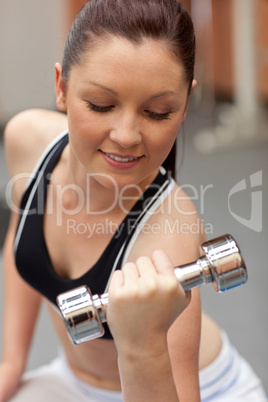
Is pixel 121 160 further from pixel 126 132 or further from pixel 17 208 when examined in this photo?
pixel 17 208

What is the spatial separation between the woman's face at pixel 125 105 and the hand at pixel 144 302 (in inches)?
4.3

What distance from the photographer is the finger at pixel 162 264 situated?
53cm

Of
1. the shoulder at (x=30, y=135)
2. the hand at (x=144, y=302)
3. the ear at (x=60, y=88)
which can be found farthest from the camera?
the shoulder at (x=30, y=135)

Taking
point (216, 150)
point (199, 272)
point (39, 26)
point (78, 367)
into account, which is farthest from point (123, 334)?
point (39, 26)

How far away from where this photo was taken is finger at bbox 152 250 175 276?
0.53 m

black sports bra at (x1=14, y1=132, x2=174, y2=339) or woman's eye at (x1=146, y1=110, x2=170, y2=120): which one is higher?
woman's eye at (x1=146, y1=110, x2=170, y2=120)

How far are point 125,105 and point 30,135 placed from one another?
35cm

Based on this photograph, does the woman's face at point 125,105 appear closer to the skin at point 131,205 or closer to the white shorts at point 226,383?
the skin at point 131,205

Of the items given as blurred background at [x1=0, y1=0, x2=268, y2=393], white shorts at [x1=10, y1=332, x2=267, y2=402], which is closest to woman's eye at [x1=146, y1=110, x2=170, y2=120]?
white shorts at [x1=10, y1=332, x2=267, y2=402]

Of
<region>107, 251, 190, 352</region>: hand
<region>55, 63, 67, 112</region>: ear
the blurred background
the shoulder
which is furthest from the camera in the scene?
the blurred background

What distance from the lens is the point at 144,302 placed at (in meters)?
0.52

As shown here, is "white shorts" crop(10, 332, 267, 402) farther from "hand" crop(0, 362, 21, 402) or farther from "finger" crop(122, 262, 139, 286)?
"finger" crop(122, 262, 139, 286)

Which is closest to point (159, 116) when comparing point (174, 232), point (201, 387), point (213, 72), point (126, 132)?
point (126, 132)

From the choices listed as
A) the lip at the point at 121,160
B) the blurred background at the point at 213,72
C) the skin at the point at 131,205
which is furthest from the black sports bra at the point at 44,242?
the blurred background at the point at 213,72
